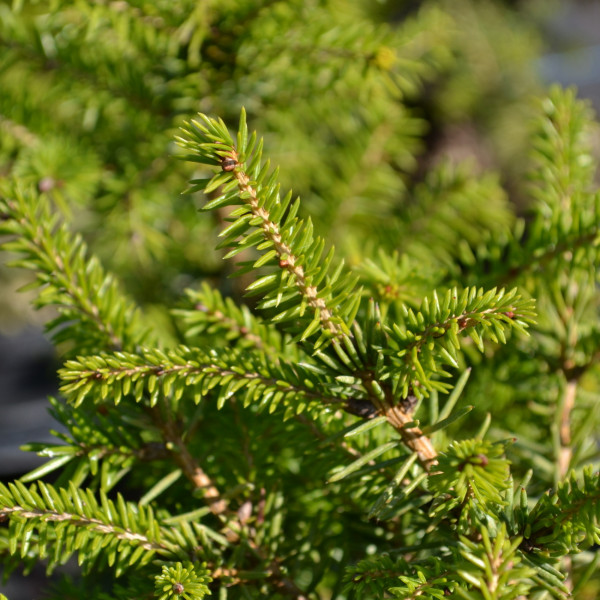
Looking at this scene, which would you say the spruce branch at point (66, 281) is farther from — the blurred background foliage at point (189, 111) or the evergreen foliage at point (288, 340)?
the blurred background foliage at point (189, 111)

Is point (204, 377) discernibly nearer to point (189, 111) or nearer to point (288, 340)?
point (288, 340)

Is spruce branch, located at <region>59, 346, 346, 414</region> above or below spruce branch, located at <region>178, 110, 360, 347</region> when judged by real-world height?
below

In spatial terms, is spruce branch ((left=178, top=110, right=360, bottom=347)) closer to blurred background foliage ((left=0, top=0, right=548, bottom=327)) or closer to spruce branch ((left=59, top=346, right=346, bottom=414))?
spruce branch ((left=59, top=346, right=346, bottom=414))

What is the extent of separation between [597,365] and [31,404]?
933mm

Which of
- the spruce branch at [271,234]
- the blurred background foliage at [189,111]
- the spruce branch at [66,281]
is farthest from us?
the blurred background foliage at [189,111]

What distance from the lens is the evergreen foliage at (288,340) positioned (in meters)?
0.28

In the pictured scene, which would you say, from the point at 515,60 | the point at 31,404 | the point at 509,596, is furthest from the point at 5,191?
the point at 515,60

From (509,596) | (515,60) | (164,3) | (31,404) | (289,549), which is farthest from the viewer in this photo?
(515,60)

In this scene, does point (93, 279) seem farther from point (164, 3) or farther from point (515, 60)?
point (515, 60)

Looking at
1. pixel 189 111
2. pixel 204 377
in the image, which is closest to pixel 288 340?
pixel 204 377

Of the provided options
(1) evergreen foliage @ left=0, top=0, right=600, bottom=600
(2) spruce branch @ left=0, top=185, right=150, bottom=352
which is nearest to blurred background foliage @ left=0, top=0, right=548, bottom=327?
(1) evergreen foliage @ left=0, top=0, right=600, bottom=600

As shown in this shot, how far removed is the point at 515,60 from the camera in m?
1.34

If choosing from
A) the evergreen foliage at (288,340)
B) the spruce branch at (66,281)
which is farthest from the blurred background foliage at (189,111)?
the spruce branch at (66,281)

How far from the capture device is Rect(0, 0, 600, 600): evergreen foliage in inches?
11.1
